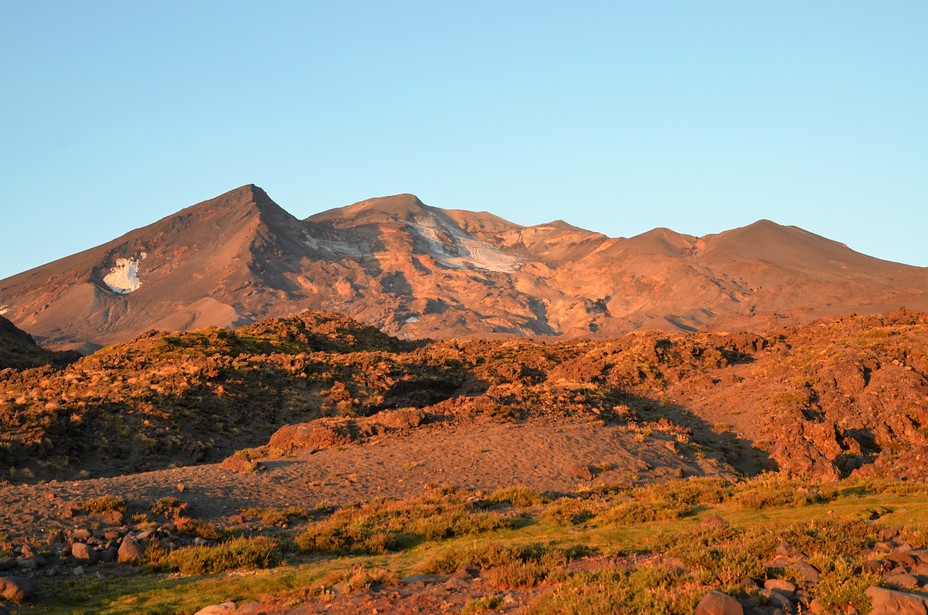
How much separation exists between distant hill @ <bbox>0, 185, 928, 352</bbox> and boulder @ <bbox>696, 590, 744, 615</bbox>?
96091 mm

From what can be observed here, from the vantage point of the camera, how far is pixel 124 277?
6152 inches

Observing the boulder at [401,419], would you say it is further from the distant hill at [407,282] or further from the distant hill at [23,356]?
the distant hill at [407,282]

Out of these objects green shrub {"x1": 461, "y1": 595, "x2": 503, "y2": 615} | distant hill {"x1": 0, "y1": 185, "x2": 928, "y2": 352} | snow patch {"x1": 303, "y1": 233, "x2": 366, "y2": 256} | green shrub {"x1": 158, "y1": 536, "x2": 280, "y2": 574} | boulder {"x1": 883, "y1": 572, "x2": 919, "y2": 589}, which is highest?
snow patch {"x1": 303, "y1": 233, "x2": 366, "y2": 256}

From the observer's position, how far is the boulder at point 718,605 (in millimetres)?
7953

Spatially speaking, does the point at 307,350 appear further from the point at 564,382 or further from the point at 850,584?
the point at 850,584

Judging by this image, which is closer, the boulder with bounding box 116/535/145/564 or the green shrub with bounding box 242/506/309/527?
the boulder with bounding box 116/535/145/564

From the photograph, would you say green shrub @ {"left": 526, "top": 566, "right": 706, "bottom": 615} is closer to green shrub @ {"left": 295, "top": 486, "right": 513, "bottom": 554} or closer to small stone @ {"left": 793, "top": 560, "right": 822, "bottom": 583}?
small stone @ {"left": 793, "top": 560, "right": 822, "bottom": 583}

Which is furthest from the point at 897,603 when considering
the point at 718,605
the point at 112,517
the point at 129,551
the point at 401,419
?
the point at 401,419

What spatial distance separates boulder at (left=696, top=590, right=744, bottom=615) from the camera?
795cm

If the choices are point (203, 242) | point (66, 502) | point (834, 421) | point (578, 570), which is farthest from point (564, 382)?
point (203, 242)

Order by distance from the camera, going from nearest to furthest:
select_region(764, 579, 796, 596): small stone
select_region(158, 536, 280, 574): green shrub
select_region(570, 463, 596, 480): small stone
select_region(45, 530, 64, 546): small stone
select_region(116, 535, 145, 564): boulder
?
select_region(764, 579, 796, 596): small stone < select_region(158, 536, 280, 574): green shrub < select_region(116, 535, 145, 564): boulder < select_region(45, 530, 64, 546): small stone < select_region(570, 463, 596, 480): small stone

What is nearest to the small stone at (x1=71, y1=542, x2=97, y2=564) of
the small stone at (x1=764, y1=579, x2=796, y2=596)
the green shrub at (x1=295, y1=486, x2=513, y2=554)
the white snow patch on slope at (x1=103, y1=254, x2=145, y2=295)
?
the green shrub at (x1=295, y1=486, x2=513, y2=554)

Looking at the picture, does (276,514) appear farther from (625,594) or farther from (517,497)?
(625,594)

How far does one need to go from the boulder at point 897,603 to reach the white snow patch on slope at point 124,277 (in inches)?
6112
